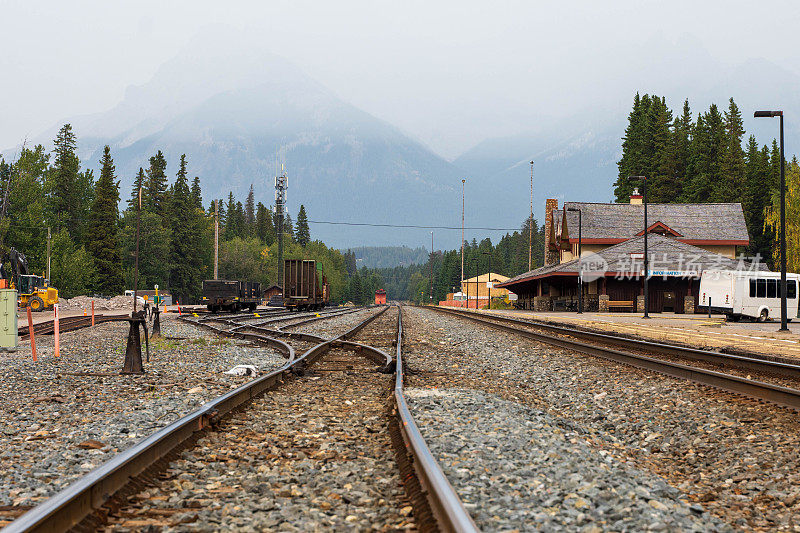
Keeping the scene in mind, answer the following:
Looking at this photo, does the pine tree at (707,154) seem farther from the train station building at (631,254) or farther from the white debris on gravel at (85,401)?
the white debris on gravel at (85,401)

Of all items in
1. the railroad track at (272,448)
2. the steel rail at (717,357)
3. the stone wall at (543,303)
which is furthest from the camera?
the stone wall at (543,303)

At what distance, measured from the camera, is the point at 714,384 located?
9.43 metres

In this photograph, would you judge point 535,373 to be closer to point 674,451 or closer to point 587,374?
point 587,374

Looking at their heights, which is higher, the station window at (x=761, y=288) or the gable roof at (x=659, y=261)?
the gable roof at (x=659, y=261)

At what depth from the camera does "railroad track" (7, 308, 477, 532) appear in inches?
141

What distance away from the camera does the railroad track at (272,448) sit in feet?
11.7

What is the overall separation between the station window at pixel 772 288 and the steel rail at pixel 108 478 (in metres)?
34.3

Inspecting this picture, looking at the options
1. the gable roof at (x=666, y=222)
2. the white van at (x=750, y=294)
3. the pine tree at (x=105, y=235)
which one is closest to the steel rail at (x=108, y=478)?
the white van at (x=750, y=294)

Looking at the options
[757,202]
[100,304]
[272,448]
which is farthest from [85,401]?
[757,202]

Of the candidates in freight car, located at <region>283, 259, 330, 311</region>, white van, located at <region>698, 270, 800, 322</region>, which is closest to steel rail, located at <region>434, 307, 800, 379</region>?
white van, located at <region>698, 270, 800, 322</region>

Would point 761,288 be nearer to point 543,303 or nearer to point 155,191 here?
point 543,303

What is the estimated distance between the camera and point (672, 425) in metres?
7.47

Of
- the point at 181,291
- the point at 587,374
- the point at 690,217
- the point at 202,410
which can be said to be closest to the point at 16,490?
the point at 202,410

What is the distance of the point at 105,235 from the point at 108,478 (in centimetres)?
8747
